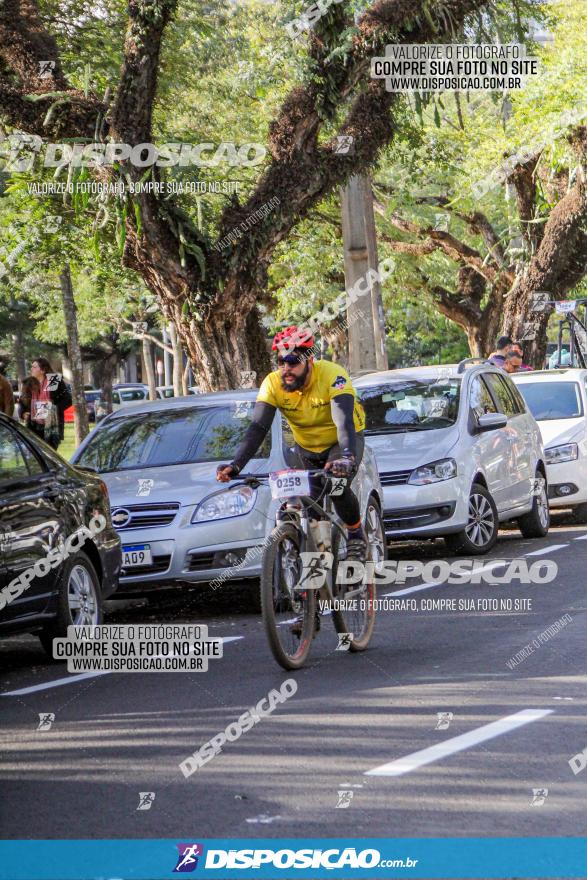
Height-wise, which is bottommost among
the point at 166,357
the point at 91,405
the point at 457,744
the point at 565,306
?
the point at 457,744

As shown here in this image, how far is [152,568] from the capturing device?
10.3 metres

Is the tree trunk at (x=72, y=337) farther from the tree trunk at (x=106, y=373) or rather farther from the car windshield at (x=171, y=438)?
the tree trunk at (x=106, y=373)

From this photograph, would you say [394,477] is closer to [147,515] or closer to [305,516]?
[147,515]

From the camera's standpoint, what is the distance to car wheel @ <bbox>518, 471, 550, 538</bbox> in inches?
581

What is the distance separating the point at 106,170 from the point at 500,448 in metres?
5.16

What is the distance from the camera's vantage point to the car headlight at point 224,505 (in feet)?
33.8

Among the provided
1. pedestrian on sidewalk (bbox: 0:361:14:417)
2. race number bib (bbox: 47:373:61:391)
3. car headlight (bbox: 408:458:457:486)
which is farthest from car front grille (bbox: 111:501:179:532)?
race number bib (bbox: 47:373:61:391)

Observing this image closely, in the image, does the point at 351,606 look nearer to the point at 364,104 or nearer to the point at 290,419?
the point at 290,419

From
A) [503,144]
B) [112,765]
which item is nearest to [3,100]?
[112,765]

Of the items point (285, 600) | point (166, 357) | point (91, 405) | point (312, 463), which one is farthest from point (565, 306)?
point (166, 357)

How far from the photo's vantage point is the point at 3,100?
→ 1588 centimetres

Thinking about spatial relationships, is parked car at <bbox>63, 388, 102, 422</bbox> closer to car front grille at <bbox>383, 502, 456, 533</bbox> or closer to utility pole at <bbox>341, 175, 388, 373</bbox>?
utility pole at <bbox>341, 175, 388, 373</bbox>

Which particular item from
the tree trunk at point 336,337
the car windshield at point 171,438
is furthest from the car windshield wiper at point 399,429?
the tree trunk at point 336,337

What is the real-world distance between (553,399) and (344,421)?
32.9 feet
